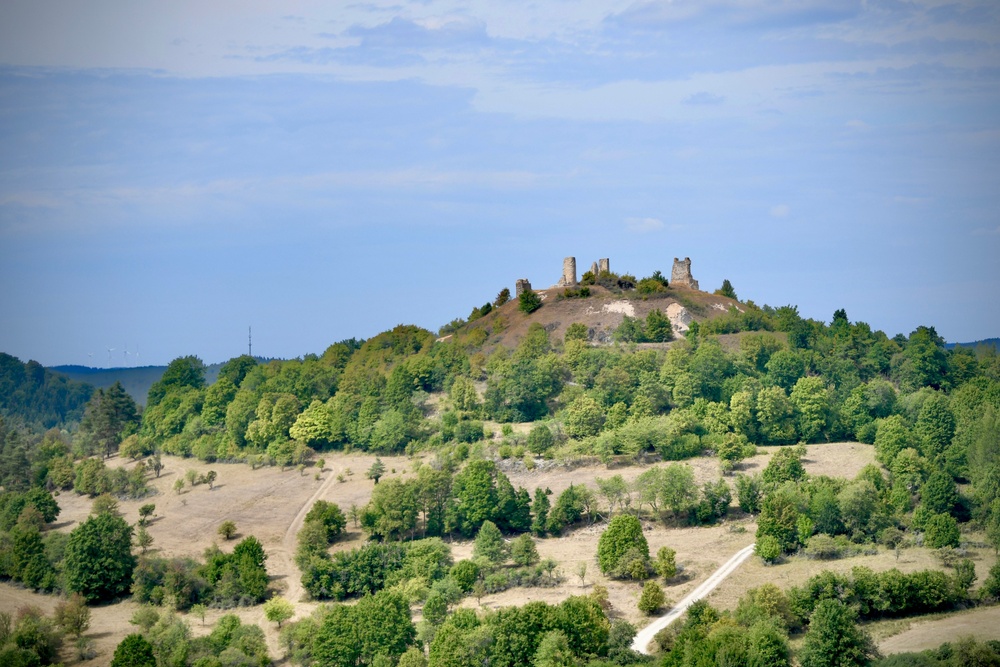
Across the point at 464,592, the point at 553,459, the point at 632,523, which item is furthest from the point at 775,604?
the point at 553,459

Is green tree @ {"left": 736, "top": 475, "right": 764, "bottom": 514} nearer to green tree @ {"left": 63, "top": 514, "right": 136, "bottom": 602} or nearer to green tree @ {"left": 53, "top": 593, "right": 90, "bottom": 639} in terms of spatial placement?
green tree @ {"left": 63, "top": 514, "right": 136, "bottom": 602}

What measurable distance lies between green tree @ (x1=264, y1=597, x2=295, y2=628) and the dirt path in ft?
56.3

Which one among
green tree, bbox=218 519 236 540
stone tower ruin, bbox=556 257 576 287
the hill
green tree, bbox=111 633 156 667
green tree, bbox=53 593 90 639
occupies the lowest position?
green tree, bbox=111 633 156 667

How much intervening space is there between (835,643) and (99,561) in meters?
39.0

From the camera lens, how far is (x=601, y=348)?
10669 centimetres

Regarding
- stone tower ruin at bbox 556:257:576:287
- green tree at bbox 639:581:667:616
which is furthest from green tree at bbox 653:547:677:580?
stone tower ruin at bbox 556:257:576:287

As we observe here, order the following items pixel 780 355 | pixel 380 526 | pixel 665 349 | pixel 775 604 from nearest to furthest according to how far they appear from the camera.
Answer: pixel 775 604
pixel 380 526
pixel 780 355
pixel 665 349

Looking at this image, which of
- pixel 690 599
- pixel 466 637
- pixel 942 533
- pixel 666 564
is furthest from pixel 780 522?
pixel 466 637

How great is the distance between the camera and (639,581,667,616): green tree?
205 feet

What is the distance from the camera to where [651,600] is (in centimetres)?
6234

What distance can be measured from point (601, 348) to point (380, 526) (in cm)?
3517

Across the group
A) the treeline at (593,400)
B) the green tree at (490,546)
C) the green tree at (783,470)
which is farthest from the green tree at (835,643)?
the treeline at (593,400)

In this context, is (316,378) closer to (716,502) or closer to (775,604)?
(716,502)

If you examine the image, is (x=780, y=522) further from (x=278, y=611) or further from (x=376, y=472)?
(x=376, y=472)
